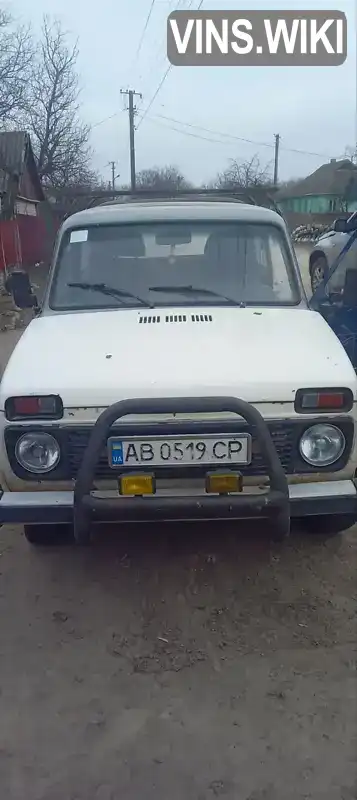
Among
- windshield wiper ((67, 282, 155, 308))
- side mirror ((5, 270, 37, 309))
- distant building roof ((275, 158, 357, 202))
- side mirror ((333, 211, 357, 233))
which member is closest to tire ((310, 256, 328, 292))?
side mirror ((333, 211, 357, 233))

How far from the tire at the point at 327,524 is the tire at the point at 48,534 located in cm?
134

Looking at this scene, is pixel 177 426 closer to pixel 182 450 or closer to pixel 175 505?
pixel 182 450

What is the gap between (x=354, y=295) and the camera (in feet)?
15.2

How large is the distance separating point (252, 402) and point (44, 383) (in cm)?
96

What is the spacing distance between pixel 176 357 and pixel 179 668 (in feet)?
4.65

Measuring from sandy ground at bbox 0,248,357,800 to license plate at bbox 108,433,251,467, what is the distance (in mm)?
828

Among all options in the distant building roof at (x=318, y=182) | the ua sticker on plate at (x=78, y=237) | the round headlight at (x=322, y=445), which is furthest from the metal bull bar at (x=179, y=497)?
the distant building roof at (x=318, y=182)

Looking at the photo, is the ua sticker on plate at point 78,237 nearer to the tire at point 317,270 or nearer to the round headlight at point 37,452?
the round headlight at point 37,452

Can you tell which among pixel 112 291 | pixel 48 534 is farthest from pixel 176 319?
pixel 48 534

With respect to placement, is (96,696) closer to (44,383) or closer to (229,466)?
(229,466)

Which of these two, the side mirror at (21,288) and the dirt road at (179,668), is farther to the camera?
the side mirror at (21,288)

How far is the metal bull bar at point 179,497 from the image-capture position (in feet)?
9.54

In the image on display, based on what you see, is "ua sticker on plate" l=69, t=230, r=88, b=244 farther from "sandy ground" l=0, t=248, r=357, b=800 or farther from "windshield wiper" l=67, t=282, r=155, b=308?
"sandy ground" l=0, t=248, r=357, b=800

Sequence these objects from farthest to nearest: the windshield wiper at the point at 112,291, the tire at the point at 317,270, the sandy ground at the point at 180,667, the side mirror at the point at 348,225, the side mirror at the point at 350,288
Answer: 1. the tire at the point at 317,270
2. the side mirror at the point at 348,225
3. the side mirror at the point at 350,288
4. the windshield wiper at the point at 112,291
5. the sandy ground at the point at 180,667
